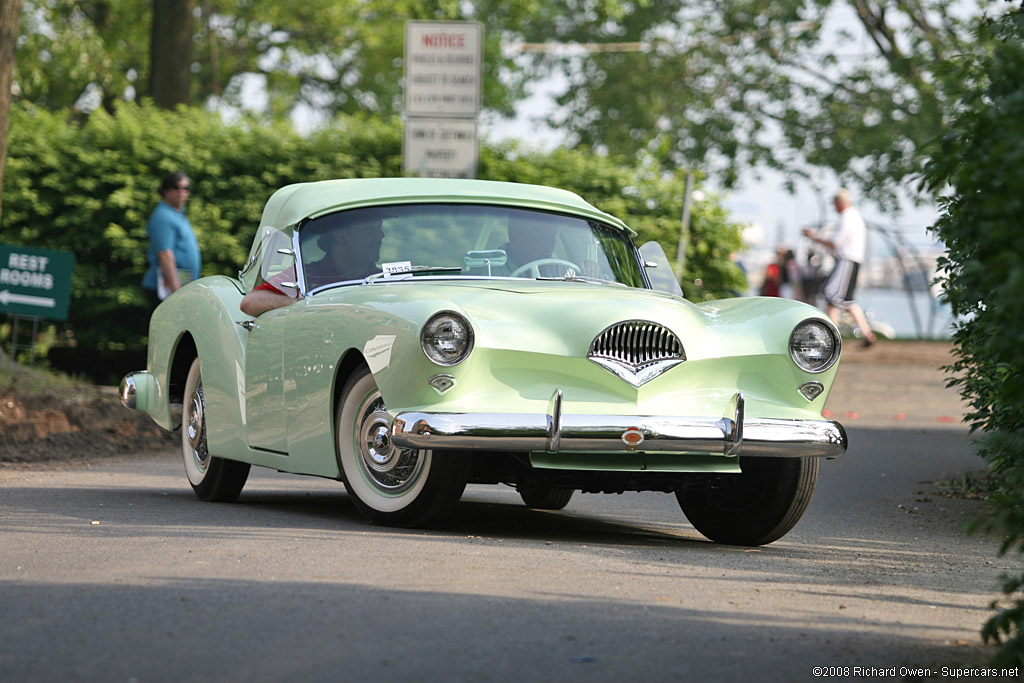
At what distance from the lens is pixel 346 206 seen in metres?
7.33

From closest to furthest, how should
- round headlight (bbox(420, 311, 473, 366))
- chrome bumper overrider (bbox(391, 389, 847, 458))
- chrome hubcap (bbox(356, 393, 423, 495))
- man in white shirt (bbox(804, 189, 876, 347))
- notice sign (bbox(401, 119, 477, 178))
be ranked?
1. chrome bumper overrider (bbox(391, 389, 847, 458))
2. round headlight (bbox(420, 311, 473, 366))
3. chrome hubcap (bbox(356, 393, 423, 495))
4. notice sign (bbox(401, 119, 477, 178))
5. man in white shirt (bbox(804, 189, 876, 347))

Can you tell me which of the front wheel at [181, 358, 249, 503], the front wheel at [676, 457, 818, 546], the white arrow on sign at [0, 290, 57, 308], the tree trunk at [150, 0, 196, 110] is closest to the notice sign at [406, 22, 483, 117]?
the white arrow on sign at [0, 290, 57, 308]

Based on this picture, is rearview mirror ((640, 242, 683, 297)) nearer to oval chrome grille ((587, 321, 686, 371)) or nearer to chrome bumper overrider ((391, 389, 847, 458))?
oval chrome grille ((587, 321, 686, 371))

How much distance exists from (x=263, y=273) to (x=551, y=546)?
2302mm

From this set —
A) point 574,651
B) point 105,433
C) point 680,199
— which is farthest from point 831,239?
point 574,651

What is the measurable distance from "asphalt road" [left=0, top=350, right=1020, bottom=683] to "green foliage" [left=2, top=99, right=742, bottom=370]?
301 inches

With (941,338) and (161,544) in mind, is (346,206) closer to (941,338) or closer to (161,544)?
(161,544)

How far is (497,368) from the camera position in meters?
6.00

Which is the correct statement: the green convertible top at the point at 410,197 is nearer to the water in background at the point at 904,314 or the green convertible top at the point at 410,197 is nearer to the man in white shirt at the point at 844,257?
the man in white shirt at the point at 844,257

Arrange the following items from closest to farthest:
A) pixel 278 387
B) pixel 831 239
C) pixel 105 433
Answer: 1. pixel 278 387
2. pixel 105 433
3. pixel 831 239

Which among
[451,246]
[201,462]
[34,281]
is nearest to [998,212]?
[451,246]

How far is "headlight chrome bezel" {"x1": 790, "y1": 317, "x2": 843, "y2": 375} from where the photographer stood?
637 cm

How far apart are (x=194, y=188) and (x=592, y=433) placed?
1071 cm

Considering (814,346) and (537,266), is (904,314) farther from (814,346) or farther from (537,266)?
(814,346)
